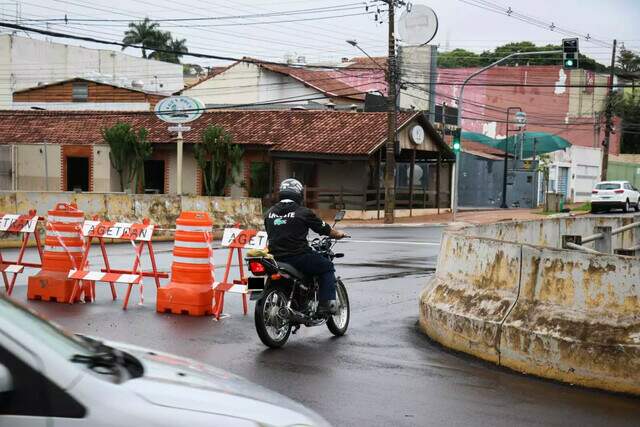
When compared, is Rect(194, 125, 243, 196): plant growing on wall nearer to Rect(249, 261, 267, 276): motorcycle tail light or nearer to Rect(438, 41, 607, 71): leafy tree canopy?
Rect(249, 261, 267, 276): motorcycle tail light

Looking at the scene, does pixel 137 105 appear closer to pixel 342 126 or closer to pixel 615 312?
pixel 342 126

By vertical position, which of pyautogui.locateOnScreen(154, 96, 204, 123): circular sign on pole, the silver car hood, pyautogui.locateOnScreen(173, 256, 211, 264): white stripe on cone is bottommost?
pyautogui.locateOnScreen(173, 256, 211, 264): white stripe on cone

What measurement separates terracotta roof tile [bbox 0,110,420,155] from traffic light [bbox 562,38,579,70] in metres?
9.63

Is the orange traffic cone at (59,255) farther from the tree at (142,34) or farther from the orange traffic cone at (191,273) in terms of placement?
the tree at (142,34)

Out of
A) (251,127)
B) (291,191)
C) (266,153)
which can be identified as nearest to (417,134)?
(266,153)

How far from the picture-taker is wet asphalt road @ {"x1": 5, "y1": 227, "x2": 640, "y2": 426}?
22.5 feet

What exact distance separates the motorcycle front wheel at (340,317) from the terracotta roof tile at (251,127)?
28.7 metres

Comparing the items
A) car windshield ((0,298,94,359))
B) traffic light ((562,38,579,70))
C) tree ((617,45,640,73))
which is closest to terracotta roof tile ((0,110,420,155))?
traffic light ((562,38,579,70))

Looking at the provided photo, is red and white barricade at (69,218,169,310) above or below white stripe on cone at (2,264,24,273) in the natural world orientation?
above

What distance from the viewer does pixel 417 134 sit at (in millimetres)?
42469

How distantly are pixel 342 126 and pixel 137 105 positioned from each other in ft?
63.6

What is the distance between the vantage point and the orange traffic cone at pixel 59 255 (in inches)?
486

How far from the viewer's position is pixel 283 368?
8336mm

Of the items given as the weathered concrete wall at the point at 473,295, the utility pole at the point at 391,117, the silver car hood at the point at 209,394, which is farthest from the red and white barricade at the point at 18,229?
the utility pole at the point at 391,117
